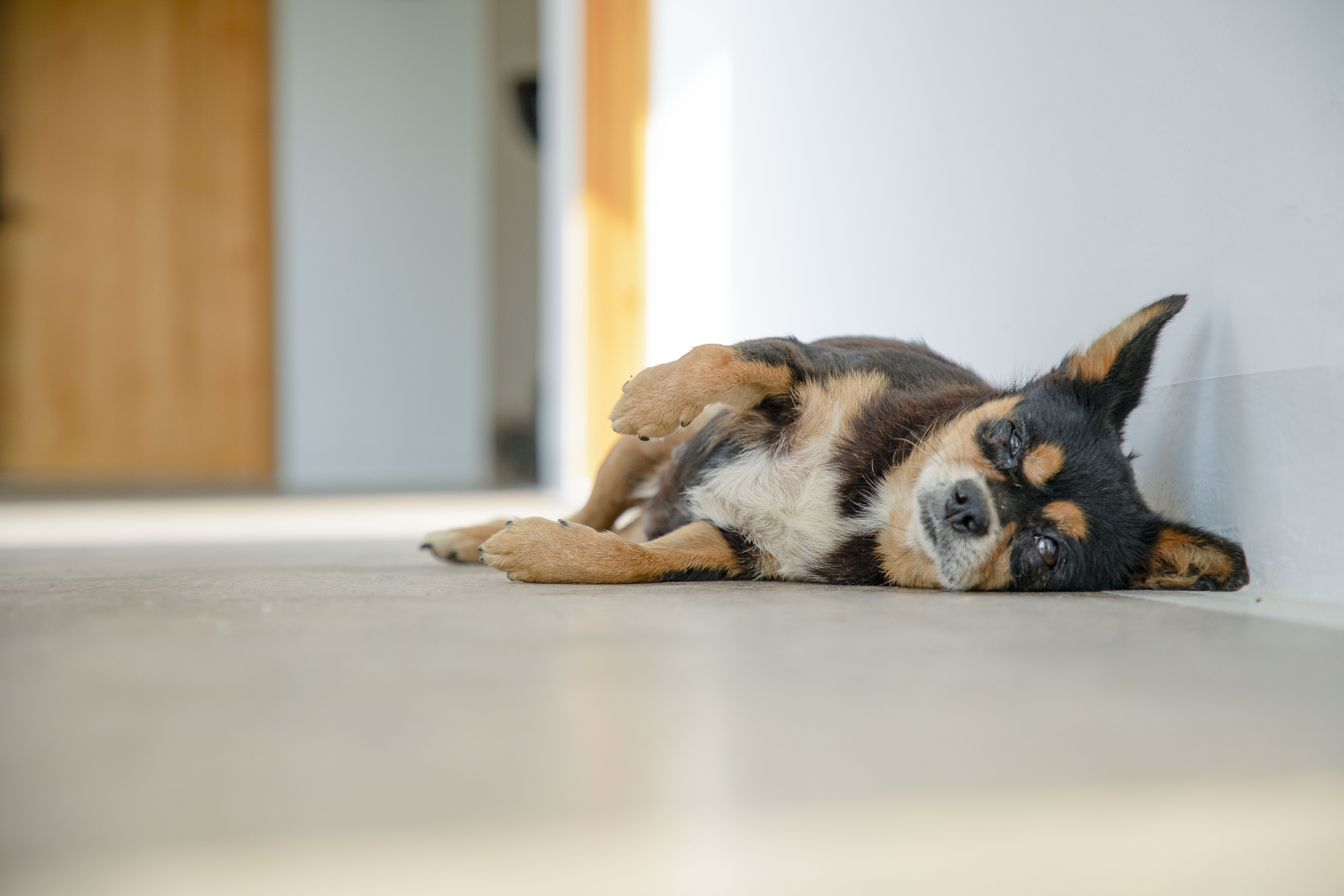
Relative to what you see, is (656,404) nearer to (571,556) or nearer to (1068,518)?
(571,556)

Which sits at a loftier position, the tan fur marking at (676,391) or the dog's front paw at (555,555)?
the tan fur marking at (676,391)

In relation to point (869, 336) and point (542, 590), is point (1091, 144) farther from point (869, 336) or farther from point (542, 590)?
point (542, 590)

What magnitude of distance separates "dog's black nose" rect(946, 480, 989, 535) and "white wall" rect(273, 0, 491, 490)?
552cm

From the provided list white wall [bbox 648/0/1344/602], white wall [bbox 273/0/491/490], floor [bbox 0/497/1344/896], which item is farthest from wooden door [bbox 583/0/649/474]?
floor [bbox 0/497/1344/896]

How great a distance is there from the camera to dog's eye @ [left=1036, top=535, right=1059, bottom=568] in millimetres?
1713

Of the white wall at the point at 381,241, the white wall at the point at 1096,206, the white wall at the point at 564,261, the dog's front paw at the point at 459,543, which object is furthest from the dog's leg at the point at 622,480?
the white wall at the point at 381,241

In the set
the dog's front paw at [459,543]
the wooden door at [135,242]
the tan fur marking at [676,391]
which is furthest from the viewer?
the wooden door at [135,242]

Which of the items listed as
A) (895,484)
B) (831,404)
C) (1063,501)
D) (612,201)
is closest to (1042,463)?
(1063,501)

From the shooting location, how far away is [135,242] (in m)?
7.07

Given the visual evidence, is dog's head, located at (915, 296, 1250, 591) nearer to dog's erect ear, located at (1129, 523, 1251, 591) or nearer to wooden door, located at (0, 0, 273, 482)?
dog's erect ear, located at (1129, 523, 1251, 591)

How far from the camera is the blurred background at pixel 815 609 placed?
2.32 ft

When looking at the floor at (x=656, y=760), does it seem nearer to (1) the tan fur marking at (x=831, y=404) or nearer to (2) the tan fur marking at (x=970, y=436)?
(2) the tan fur marking at (x=970, y=436)

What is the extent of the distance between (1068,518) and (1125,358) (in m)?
0.31

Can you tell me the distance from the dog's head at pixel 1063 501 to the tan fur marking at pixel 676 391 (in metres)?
0.38
